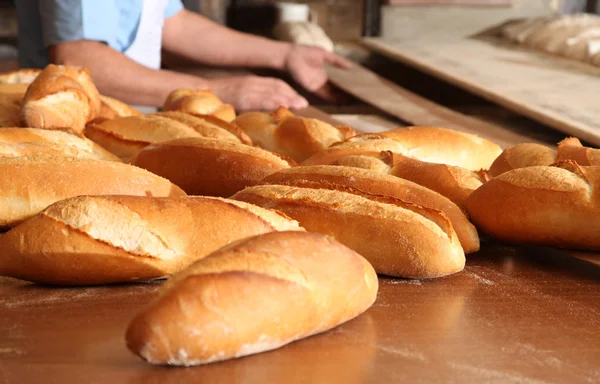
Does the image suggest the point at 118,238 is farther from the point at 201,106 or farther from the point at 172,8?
the point at 172,8

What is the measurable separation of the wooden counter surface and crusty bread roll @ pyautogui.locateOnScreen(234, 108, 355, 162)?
528 millimetres

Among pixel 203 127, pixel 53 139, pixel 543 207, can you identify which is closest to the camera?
pixel 543 207

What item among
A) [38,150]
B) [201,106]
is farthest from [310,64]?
[38,150]

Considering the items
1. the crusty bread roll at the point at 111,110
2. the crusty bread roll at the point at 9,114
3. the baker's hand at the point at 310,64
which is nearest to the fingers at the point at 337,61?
the baker's hand at the point at 310,64

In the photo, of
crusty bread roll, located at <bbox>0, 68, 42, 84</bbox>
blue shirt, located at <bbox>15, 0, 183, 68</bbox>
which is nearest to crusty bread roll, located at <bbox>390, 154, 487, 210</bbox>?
crusty bread roll, located at <bbox>0, 68, 42, 84</bbox>

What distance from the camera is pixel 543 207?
1043 millimetres

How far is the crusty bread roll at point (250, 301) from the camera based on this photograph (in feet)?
2.24

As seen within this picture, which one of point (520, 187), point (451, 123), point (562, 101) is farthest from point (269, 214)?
point (562, 101)

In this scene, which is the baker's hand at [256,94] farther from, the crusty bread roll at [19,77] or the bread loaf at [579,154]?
the bread loaf at [579,154]

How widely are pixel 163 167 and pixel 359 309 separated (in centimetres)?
52

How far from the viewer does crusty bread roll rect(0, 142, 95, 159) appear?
1.22 metres

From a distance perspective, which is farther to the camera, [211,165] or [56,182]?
[211,165]

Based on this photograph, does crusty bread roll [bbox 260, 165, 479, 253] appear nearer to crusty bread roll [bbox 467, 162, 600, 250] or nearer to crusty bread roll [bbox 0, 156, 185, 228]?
crusty bread roll [bbox 467, 162, 600, 250]

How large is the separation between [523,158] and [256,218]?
0.52m
